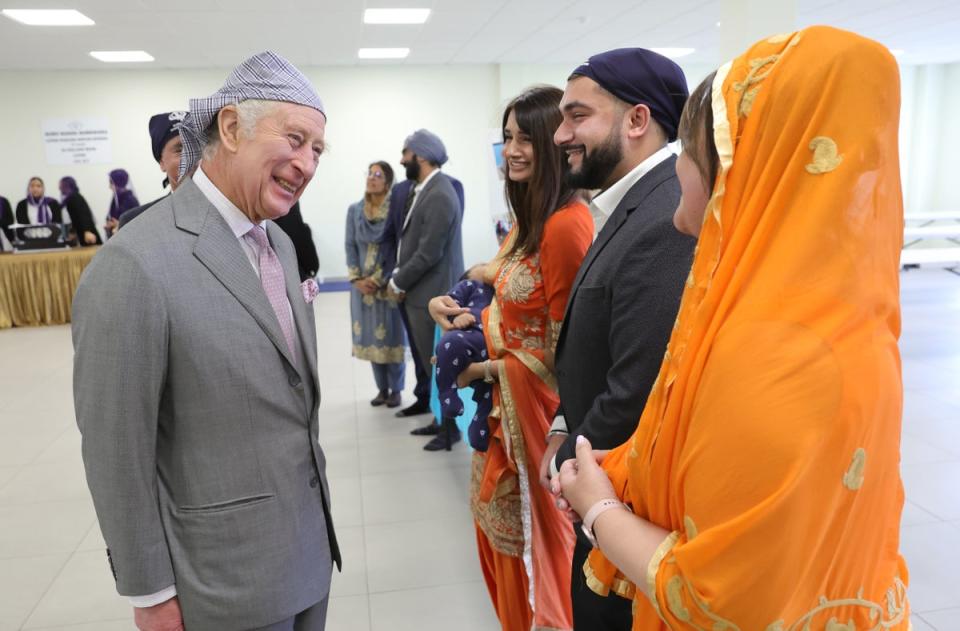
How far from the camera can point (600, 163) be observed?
1.47m

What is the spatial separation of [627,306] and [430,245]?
8.41 ft

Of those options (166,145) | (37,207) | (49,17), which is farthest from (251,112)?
(37,207)

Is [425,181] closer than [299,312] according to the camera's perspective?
No

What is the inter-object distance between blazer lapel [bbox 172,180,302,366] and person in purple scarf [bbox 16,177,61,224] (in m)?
9.01

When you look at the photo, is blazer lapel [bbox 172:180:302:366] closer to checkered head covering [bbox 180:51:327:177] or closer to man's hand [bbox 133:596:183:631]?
checkered head covering [bbox 180:51:327:177]

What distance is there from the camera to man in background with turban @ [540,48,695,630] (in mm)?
1247

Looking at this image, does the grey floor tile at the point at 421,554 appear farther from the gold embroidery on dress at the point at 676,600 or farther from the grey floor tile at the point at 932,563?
the gold embroidery on dress at the point at 676,600

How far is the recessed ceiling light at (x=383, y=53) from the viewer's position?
8909 mm

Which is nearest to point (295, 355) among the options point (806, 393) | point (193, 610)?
point (193, 610)

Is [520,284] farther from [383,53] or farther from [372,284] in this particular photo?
[383,53]

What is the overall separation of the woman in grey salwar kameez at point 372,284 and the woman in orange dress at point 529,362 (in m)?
2.32

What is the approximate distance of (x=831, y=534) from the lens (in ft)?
2.40

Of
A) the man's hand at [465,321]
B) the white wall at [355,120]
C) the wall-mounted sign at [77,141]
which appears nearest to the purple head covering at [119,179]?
the white wall at [355,120]

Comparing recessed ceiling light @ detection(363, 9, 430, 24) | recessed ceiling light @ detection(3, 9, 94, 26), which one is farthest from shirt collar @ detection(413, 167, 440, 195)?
recessed ceiling light @ detection(3, 9, 94, 26)
